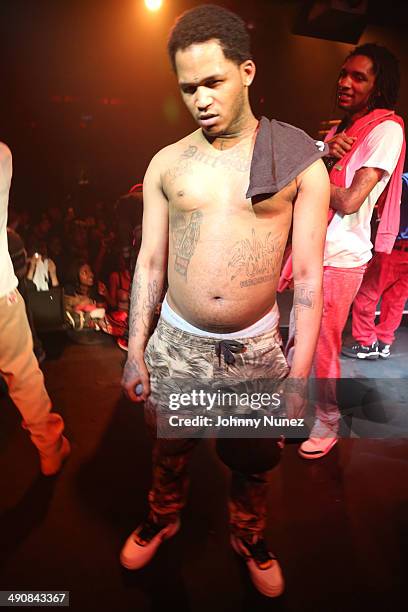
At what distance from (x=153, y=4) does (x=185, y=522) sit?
2527 mm

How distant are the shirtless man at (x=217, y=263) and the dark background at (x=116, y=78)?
1.68 ft

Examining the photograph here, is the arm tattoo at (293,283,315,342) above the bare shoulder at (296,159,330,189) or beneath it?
beneath

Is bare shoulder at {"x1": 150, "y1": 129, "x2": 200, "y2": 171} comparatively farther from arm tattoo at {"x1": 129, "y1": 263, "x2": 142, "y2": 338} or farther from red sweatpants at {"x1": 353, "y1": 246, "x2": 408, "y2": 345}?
red sweatpants at {"x1": 353, "y1": 246, "x2": 408, "y2": 345}

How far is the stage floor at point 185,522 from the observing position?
1.80 meters

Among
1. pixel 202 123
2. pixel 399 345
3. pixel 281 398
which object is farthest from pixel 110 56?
pixel 399 345

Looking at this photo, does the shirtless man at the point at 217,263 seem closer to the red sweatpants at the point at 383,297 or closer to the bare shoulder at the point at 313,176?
the bare shoulder at the point at 313,176

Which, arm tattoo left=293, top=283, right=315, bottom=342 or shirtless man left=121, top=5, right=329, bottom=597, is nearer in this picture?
shirtless man left=121, top=5, right=329, bottom=597

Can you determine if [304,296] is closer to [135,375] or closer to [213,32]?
[135,375]

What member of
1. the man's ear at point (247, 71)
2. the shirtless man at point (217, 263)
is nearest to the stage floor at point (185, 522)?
the shirtless man at point (217, 263)

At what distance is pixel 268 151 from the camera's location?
1546 mm

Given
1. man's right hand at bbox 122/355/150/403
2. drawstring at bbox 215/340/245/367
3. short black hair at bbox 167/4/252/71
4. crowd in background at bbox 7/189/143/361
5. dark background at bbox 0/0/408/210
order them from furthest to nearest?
crowd in background at bbox 7/189/143/361 < dark background at bbox 0/0/408/210 < man's right hand at bbox 122/355/150/403 < drawstring at bbox 215/340/245/367 < short black hair at bbox 167/4/252/71

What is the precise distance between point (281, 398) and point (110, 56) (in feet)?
6.22

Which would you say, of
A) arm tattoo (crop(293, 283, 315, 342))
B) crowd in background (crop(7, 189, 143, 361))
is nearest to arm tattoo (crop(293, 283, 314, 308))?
arm tattoo (crop(293, 283, 315, 342))

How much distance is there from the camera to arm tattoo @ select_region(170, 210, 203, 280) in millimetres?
1626
